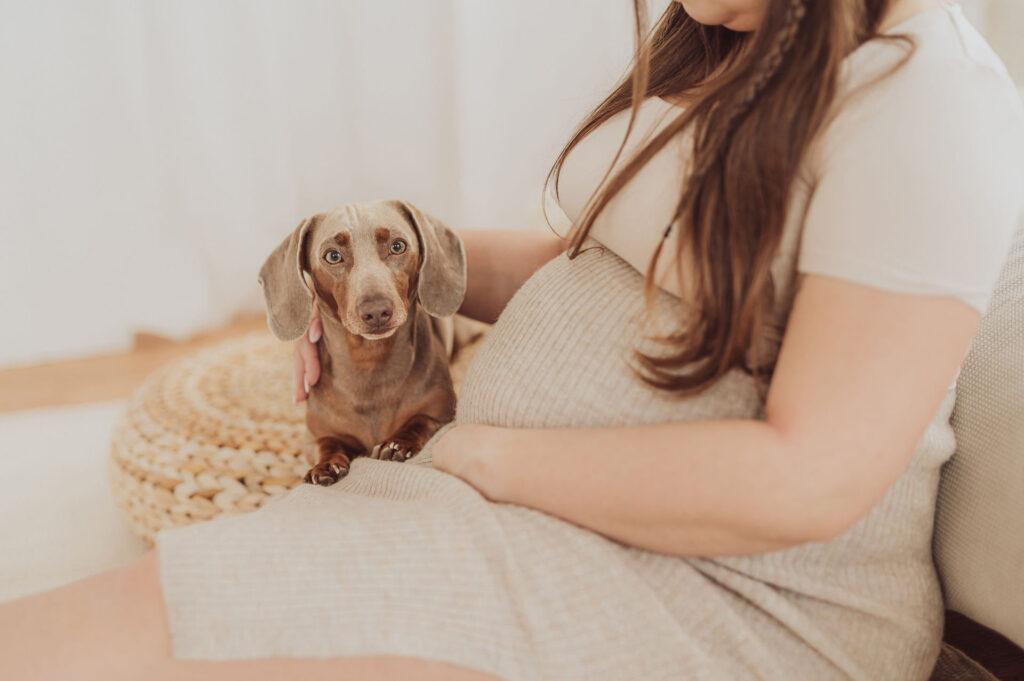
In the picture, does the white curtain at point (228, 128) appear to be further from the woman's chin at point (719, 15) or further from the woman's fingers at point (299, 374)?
the woman's chin at point (719, 15)

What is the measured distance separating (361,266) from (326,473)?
315mm

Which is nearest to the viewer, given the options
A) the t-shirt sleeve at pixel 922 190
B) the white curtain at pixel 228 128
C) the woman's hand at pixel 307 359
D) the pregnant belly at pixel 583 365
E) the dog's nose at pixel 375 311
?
the t-shirt sleeve at pixel 922 190

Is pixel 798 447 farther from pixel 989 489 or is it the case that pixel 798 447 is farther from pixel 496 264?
pixel 496 264

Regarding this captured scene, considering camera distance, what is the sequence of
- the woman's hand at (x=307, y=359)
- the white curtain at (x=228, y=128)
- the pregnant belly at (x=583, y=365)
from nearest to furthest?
the pregnant belly at (x=583, y=365) < the woman's hand at (x=307, y=359) < the white curtain at (x=228, y=128)

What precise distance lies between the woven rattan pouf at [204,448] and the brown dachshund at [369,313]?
11 cm

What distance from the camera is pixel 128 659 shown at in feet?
2.18

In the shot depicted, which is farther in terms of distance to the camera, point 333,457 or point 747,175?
point 333,457

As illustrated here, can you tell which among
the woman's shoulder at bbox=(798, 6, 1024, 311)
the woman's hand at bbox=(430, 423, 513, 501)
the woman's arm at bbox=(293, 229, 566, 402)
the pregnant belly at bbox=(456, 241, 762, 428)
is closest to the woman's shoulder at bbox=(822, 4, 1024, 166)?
the woman's shoulder at bbox=(798, 6, 1024, 311)

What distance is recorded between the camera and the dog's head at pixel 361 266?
4.12 feet

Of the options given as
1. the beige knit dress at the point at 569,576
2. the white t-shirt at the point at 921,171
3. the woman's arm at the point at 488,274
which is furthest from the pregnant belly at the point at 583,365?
the woman's arm at the point at 488,274

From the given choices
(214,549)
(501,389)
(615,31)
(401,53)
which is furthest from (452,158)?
(214,549)

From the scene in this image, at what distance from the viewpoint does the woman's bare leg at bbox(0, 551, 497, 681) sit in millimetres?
660

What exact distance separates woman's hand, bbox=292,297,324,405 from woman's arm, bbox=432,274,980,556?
0.70 metres

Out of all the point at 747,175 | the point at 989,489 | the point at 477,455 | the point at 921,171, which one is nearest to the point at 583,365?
the point at 477,455
